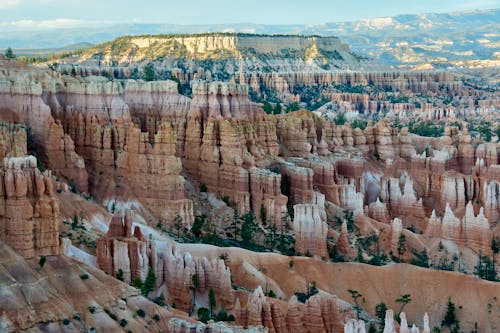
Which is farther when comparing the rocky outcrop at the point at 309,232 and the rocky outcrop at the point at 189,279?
the rocky outcrop at the point at 309,232

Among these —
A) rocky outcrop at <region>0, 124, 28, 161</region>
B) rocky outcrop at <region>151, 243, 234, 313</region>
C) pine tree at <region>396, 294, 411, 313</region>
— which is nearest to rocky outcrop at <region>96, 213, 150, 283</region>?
rocky outcrop at <region>151, 243, 234, 313</region>

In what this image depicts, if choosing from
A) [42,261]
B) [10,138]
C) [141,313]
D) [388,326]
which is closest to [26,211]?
[42,261]

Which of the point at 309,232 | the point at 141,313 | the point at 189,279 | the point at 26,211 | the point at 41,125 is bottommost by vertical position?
the point at 309,232

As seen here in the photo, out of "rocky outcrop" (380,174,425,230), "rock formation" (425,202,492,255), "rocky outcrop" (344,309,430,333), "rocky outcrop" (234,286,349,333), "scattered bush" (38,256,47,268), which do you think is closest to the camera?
"scattered bush" (38,256,47,268)

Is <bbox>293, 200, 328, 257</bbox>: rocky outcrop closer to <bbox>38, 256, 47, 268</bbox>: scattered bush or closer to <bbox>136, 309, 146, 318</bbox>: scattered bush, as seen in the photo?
<bbox>136, 309, 146, 318</bbox>: scattered bush

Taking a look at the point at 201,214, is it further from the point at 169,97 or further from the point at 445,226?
the point at 445,226

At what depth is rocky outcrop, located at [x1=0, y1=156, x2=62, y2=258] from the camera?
38406 mm

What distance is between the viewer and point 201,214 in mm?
64000

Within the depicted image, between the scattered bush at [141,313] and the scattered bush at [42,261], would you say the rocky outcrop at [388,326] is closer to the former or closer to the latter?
the scattered bush at [141,313]

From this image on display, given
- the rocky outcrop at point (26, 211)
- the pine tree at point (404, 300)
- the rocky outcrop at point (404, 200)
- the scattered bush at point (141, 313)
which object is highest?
the rocky outcrop at point (26, 211)

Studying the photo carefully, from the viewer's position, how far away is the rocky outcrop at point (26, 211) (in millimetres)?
38406

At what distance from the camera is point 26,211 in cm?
3897

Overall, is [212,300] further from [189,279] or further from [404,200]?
[404,200]

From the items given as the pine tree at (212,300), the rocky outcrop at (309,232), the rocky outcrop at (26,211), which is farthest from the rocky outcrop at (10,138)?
the rocky outcrop at (309,232)
